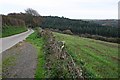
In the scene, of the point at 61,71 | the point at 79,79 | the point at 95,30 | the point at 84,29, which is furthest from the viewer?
the point at 84,29

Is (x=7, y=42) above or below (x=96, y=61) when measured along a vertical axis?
above

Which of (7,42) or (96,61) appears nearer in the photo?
(96,61)

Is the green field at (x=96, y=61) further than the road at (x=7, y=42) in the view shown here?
No

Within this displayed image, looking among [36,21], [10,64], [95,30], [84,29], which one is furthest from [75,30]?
[10,64]

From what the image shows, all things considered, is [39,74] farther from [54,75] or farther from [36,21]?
[36,21]

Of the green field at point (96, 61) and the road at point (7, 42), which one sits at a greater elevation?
the road at point (7, 42)

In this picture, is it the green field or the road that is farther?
the road

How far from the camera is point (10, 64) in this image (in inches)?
796

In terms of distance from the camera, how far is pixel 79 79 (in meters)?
12.4

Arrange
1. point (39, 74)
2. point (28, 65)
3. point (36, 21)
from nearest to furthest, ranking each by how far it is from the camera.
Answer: point (39, 74) < point (28, 65) < point (36, 21)

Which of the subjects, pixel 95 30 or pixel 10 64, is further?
pixel 95 30

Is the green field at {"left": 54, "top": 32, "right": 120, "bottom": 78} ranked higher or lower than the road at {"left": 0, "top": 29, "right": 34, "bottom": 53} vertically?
lower

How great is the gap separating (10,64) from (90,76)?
22.2ft

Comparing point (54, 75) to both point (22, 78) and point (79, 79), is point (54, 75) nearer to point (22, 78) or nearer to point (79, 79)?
point (79, 79)
